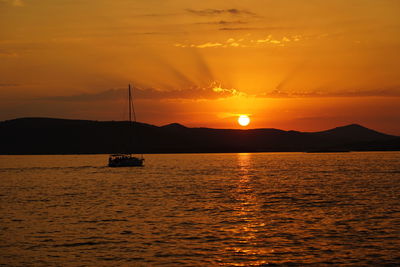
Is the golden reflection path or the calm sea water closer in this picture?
the golden reflection path

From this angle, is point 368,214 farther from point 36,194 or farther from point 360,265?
point 36,194

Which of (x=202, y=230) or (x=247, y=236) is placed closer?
(x=247, y=236)

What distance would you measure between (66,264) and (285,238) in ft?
42.2

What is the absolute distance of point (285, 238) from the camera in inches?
1198

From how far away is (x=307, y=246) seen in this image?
28.0 meters

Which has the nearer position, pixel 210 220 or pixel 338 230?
pixel 338 230

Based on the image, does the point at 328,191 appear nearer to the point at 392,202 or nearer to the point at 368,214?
the point at 392,202

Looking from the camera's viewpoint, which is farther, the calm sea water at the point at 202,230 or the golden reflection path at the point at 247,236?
the calm sea water at the point at 202,230

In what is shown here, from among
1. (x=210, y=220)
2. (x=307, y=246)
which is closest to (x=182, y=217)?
(x=210, y=220)

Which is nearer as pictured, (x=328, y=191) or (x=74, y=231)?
(x=74, y=231)

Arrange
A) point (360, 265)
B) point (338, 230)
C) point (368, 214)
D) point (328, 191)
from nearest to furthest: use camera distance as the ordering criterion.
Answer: point (360, 265)
point (338, 230)
point (368, 214)
point (328, 191)

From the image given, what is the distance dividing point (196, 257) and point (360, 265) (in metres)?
7.89

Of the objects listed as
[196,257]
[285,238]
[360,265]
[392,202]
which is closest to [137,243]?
[196,257]

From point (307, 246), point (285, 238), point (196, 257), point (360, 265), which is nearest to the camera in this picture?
point (360, 265)
